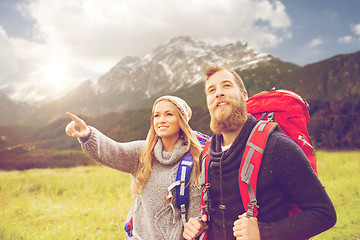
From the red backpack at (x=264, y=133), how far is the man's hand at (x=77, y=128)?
1.50 m

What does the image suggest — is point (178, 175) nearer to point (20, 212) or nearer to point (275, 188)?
point (275, 188)

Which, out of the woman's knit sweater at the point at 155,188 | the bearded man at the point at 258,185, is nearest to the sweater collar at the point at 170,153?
the woman's knit sweater at the point at 155,188

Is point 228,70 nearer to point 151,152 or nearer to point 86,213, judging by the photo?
point 151,152

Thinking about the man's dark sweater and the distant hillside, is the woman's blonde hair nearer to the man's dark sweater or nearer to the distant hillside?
the man's dark sweater

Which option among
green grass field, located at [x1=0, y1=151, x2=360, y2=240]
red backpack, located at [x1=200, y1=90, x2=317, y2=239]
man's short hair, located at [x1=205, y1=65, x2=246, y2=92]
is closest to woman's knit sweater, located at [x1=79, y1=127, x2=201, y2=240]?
red backpack, located at [x1=200, y1=90, x2=317, y2=239]

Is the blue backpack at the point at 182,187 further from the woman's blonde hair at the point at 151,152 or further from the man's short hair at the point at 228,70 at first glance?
the man's short hair at the point at 228,70

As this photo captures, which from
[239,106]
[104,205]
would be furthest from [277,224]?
[104,205]

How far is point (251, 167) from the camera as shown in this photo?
1598 mm

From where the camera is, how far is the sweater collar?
2.74 m

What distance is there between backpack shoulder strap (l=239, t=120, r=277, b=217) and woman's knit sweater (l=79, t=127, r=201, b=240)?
3.42ft

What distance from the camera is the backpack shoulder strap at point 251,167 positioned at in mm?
1582

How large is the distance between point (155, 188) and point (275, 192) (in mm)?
1527

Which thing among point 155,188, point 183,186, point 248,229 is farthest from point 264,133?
point 155,188

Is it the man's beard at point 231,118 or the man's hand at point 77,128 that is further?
the man's hand at point 77,128
